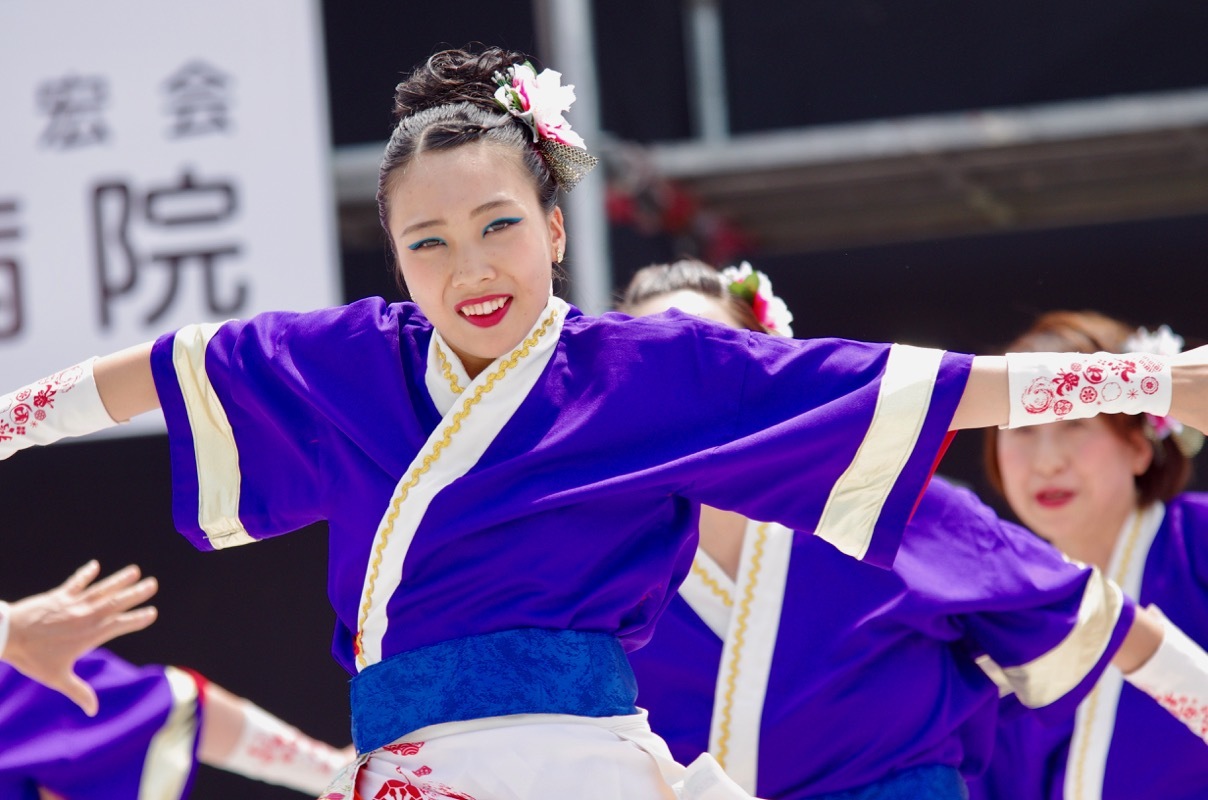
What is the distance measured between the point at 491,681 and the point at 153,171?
220 cm

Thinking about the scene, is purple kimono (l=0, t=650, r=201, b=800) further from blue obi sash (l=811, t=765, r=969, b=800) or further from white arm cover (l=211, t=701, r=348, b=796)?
blue obi sash (l=811, t=765, r=969, b=800)

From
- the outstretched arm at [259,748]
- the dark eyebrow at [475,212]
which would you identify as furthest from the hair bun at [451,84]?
the outstretched arm at [259,748]

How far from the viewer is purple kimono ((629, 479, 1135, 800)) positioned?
6.49 feet

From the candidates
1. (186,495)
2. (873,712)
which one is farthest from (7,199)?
(873,712)

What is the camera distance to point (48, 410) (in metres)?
1.62

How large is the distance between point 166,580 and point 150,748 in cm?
110

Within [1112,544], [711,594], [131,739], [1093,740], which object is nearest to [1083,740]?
[1093,740]

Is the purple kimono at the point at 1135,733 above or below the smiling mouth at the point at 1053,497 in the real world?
below

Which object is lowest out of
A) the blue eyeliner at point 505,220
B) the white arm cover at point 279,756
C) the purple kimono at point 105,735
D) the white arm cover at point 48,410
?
the white arm cover at point 279,756

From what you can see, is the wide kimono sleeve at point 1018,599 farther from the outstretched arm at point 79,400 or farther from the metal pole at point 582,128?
the metal pole at point 582,128

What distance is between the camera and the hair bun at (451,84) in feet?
5.44

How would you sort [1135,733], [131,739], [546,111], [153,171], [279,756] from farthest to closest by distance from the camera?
1. [153,171]
2. [279,756]
3. [131,739]
4. [1135,733]
5. [546,111]

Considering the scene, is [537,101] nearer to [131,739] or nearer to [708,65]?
[131,739]

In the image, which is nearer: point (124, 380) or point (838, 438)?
point (838, 438)
